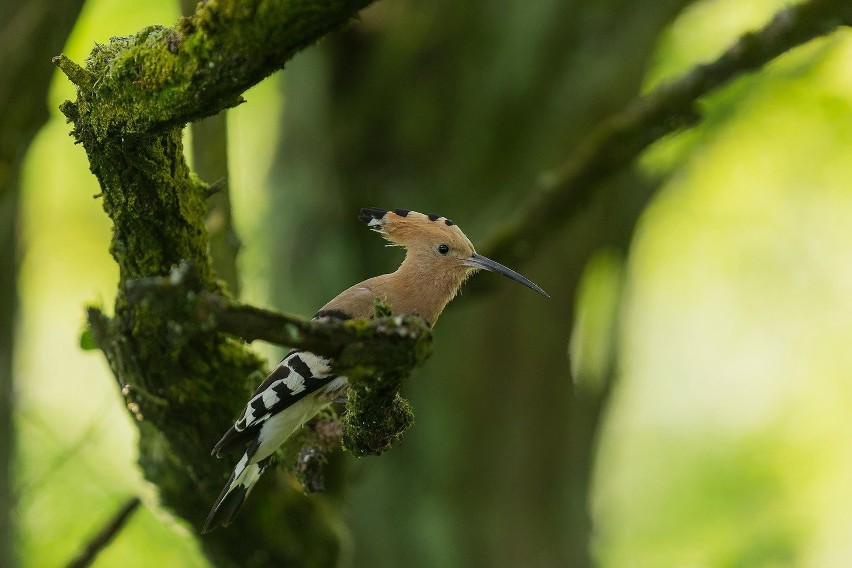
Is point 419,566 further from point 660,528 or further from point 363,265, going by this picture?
point 660,528

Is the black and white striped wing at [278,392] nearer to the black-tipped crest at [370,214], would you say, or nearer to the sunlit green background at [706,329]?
the black-tipped crest at [370,214]

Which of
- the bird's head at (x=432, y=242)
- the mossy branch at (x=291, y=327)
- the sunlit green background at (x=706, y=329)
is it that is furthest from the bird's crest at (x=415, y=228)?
the sunlit green background at (x=706, y=329)

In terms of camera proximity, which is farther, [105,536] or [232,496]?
[105,536]

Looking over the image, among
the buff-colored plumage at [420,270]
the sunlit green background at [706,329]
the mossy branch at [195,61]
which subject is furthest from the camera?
the sunlit green background at [706,329]

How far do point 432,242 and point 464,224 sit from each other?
1858mm

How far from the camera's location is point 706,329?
898 centimetres

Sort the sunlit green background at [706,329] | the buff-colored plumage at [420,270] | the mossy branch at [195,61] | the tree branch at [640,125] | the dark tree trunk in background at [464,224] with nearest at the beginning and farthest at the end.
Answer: the mossy branch at [195,61] → the buff-colored plumage at [420,270] → the tree branch at [640,125] → the dark tree trunk in background at [464,224] → the sunlit green background at [706,329]

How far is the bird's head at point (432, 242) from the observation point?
3.12 meters

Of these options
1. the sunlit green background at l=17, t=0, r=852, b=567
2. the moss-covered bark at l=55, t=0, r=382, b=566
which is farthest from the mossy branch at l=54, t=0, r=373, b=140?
the sunlit green background at l=17, t=0, r=852, b=567

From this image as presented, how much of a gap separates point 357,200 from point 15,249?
6.01 ft

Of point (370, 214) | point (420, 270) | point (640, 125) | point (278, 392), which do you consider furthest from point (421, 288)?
point (640, 125)

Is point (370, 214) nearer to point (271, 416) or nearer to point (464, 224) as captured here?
point (271, 416)

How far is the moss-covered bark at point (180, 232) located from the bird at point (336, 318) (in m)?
0.12

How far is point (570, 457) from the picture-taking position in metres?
5.31
